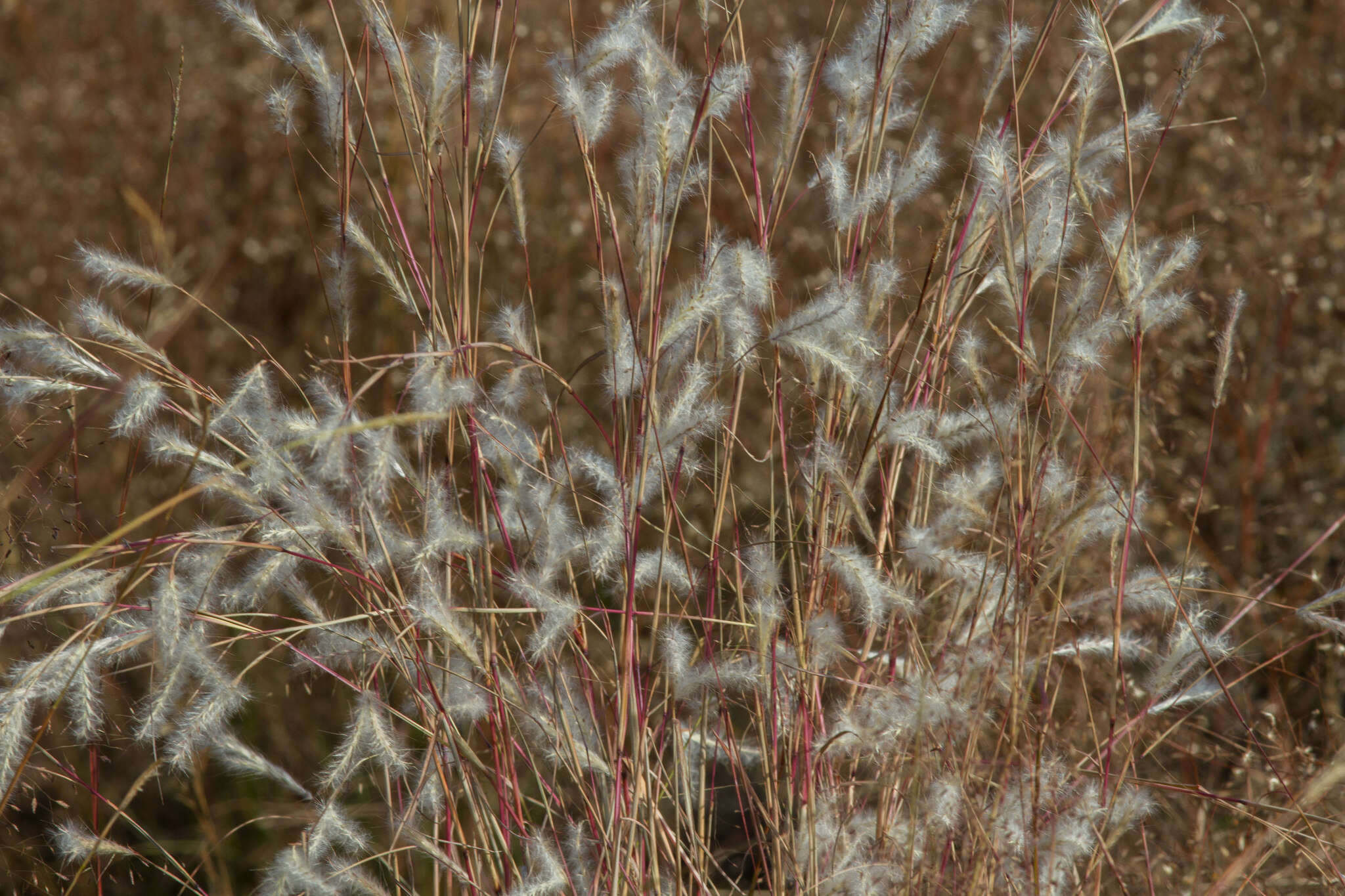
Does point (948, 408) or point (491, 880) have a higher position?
point (948, 408)

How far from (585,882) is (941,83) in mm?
2026

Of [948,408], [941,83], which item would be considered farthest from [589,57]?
[941,83]

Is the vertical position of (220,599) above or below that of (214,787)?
above

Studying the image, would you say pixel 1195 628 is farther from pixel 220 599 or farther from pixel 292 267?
pixel 292 267

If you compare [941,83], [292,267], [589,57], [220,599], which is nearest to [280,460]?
[220,599]

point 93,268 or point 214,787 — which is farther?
point 214,787

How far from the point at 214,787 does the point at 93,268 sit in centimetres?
159

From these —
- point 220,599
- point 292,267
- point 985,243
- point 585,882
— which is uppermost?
point 985,243

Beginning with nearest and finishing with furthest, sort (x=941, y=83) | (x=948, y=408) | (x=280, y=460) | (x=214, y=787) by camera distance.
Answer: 1. (x=280, y=460)
2. (x=948, y=408)
3. (x=214, y=787)
4. (x=941, y=83)

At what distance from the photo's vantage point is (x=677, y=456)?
82 centimetres

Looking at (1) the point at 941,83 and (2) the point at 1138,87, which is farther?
(1) the point at 941,83

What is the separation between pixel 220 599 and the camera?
85 centimetres

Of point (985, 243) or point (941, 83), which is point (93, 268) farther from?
point (941, 83)

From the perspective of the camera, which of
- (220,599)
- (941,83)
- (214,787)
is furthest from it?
(941,83)
